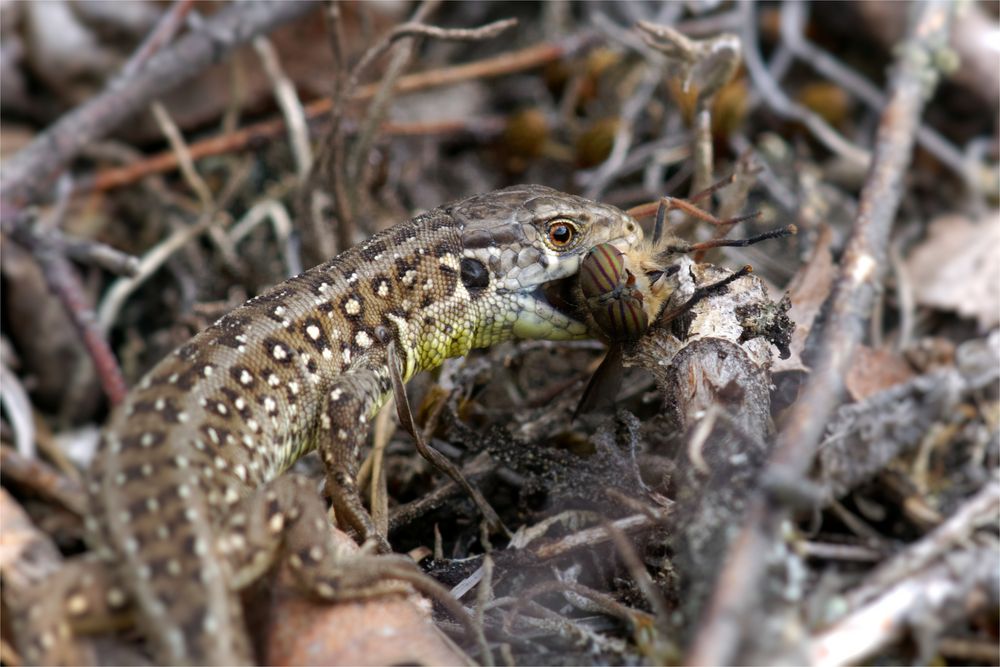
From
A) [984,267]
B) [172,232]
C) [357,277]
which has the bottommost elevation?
[984,267]

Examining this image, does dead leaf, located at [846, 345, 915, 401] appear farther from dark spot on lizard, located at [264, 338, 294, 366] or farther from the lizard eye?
dark spot on lizard, located at [264, 338, 294, 366]

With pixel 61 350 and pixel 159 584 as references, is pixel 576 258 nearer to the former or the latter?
pixel 159 584

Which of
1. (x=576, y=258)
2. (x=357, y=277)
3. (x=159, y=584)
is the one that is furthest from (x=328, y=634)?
(x=576, y=258)

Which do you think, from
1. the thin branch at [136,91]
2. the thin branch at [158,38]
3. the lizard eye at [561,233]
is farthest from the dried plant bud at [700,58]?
the thin branch at [158,38]

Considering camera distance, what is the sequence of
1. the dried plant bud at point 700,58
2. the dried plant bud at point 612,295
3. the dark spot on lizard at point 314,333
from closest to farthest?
the dried plant bud at point 612,295, the dark spot on lizard at point 314,333, the dried plant bud at point 700,58

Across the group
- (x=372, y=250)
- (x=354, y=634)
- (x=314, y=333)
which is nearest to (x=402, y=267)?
(x=372, y=250)

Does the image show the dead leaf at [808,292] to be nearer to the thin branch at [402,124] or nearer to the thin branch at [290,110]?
the thin branch at [402,124]
